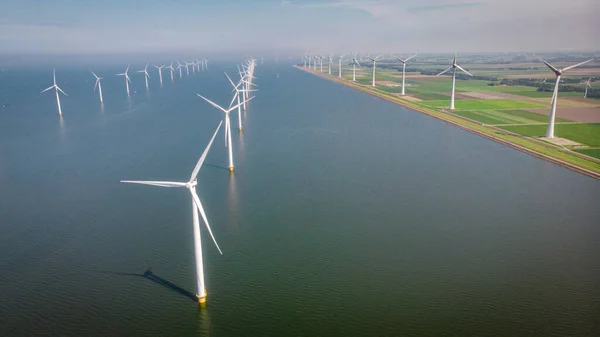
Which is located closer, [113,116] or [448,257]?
[448,257]

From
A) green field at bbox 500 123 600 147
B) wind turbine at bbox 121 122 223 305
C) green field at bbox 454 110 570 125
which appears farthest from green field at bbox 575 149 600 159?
wind turbine at bbox 121 122 223 305

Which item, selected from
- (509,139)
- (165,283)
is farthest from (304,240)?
(509,139)

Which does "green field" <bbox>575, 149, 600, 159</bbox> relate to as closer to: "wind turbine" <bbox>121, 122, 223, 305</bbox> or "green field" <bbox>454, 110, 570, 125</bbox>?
"green field" <bbox>454, 110, 570, 125</bbox>

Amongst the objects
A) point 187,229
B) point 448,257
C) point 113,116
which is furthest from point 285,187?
point 113,116

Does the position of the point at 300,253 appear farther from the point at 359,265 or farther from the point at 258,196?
the point at 258,196

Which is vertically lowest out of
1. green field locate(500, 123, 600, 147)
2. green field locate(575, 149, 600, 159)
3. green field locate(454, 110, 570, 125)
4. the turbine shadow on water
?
the turbine shadow on water

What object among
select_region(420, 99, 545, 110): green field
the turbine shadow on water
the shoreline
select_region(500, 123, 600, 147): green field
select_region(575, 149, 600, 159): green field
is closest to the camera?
the turbine shadow on water
